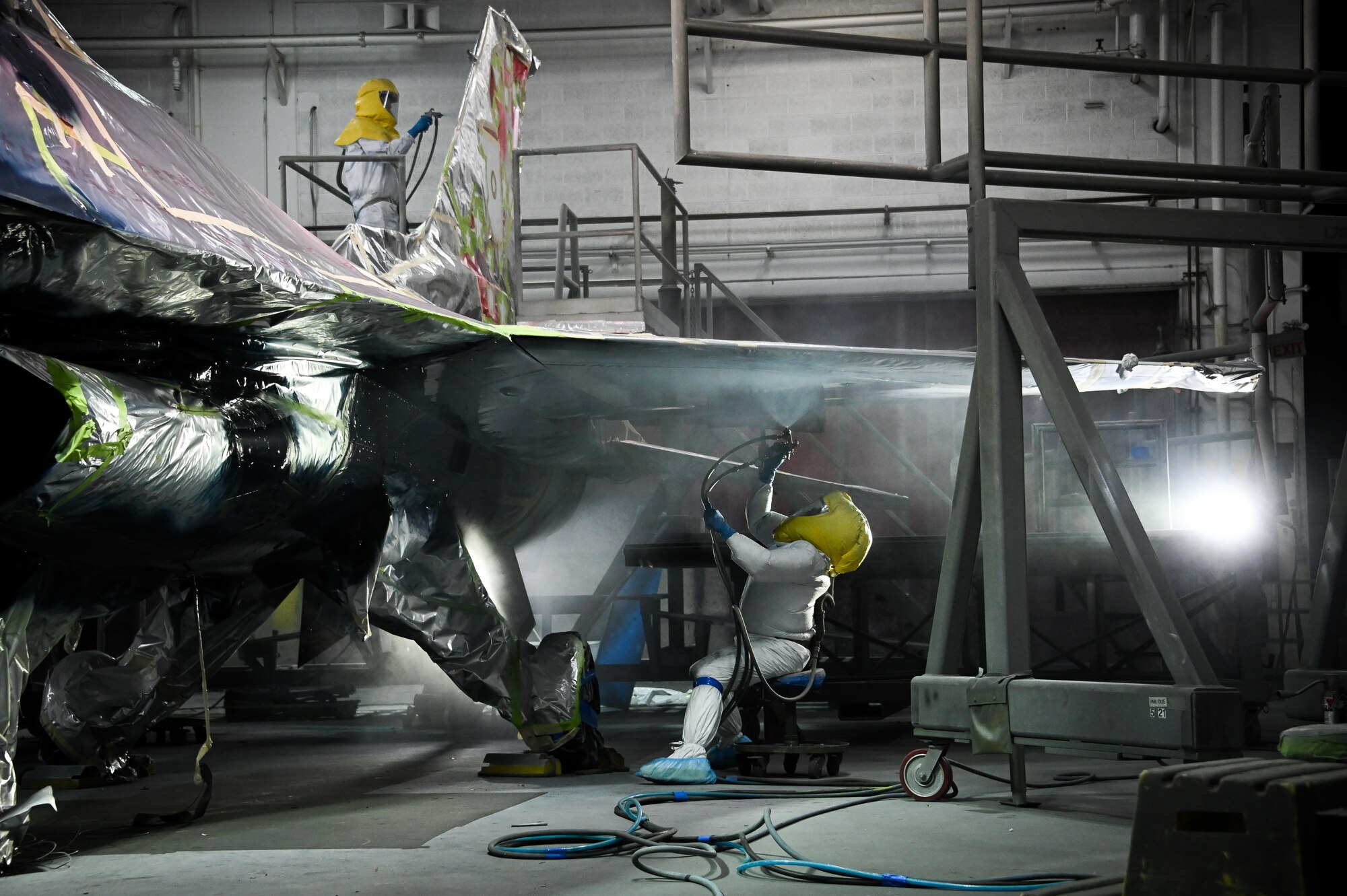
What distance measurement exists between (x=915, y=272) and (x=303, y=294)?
40.3 feet

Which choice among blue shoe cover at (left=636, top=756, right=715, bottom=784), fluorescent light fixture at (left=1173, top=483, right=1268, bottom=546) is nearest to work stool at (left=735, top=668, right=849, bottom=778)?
blue shoe cover at (left=636, top=756, right=715, bottom=784)

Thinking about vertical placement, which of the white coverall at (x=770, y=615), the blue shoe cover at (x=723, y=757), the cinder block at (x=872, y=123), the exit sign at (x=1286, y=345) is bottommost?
the blue shoe cover at (x=723, y=757)

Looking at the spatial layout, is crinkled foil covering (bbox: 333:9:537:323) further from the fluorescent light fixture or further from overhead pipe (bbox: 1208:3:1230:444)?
overhead pipe (bbox: 1208:3:1230:444)

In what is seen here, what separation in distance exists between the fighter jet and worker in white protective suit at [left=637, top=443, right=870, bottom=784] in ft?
2.40

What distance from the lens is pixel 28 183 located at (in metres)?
3.39

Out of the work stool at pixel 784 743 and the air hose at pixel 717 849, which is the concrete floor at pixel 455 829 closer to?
the air hose at pixel 717 849

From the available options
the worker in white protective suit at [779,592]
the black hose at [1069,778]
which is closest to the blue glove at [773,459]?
the worker in white protective suit at [779,592]

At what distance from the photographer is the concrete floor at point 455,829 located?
13.5ft

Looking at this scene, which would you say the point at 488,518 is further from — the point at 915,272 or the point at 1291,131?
the point at 1291,131

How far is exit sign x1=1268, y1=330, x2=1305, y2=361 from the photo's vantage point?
40.9 feet

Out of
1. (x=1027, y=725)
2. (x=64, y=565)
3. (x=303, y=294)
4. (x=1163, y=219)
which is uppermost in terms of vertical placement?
(x=1163, y=219)

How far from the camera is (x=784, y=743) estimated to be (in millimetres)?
6664

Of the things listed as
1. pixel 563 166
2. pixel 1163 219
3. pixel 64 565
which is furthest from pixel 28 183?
pixel 563 166

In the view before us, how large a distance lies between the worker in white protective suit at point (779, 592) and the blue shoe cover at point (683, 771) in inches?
5.2
